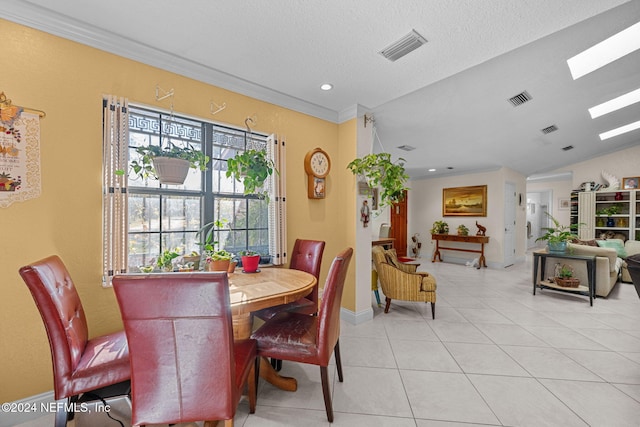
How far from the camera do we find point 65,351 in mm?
1304

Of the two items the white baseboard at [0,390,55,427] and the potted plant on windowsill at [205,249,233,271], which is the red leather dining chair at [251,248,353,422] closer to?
the potted plant on windowsill at [205,249,233,271]

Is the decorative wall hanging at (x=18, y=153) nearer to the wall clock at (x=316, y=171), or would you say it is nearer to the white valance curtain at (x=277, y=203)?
the white valance curtain at (x=277, y=203)

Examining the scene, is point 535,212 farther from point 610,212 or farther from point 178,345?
point 178,345

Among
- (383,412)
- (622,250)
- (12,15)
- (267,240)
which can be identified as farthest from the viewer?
(622,250)

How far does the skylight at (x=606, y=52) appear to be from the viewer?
101 inches

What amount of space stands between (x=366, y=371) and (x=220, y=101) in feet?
9.13

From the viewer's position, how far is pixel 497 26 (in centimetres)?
187

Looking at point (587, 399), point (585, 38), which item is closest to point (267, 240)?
point (587, 399)

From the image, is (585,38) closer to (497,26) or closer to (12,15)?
(497,26)

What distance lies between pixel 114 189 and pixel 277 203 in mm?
1349

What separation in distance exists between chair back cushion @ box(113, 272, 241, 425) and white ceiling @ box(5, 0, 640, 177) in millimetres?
1744

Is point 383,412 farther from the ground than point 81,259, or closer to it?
closer to it

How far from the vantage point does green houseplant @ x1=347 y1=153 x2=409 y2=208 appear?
2920 mm

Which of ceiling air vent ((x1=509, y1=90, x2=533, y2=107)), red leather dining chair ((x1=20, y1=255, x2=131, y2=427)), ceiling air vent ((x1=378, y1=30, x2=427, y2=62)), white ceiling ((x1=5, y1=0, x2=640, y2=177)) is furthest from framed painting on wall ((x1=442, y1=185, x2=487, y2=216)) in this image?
red leather dining chair ((x1=20, y1=255, x2=131, y2=427))
